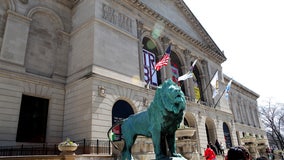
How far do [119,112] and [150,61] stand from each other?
7.88 meters

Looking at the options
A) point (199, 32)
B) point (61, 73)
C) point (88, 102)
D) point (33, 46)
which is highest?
point (199, 32)

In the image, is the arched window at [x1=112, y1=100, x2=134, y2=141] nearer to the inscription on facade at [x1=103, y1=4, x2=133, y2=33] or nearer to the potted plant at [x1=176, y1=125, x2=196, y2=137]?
the potted plant at [x1=176, y1=125, x2=196, y2=137]

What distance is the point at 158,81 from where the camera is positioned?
24547mm

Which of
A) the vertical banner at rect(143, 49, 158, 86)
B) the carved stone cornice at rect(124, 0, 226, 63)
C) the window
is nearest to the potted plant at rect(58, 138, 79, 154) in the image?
the window

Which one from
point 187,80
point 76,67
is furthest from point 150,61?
point 76,67

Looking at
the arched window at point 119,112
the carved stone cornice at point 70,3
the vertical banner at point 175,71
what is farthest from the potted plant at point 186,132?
the carved stone cornice at point 70,3

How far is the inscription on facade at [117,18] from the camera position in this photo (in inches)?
805

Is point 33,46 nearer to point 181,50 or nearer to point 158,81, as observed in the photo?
point 158,81

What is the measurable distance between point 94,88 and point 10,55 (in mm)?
6529

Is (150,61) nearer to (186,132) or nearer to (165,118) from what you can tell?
(186,132)

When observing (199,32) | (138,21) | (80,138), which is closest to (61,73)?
(80,138)

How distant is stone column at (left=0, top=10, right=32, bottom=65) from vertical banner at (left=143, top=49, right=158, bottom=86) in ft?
35.7

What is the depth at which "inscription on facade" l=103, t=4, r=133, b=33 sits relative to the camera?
20.4m

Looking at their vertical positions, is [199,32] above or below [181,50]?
above
